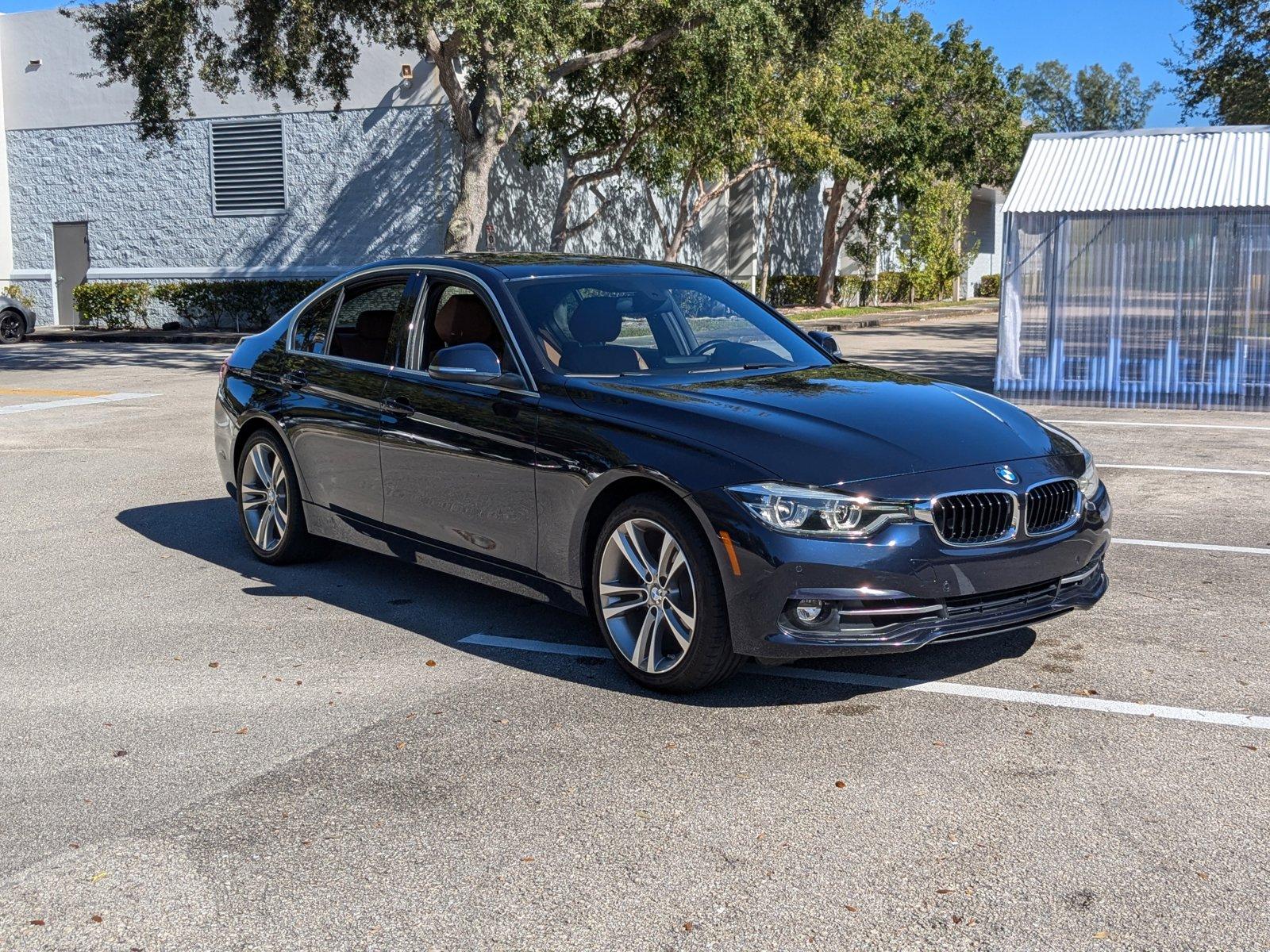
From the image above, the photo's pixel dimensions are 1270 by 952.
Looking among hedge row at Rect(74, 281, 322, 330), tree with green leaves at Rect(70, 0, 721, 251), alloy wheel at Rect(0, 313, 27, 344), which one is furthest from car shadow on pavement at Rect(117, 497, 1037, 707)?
A: hedge row at Rect(74, 281, 322, 330)

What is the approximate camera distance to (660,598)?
5.21 meters

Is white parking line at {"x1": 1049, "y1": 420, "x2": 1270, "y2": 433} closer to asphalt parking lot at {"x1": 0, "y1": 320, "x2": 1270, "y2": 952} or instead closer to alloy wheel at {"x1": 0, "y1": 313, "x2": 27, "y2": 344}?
asphalt parking lot at {"x1": 0, "y1": 320, "x2": 1270, "y2": 952}

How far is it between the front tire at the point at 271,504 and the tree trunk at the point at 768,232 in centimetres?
3396

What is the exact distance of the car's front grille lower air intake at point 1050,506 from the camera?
5.20 meters

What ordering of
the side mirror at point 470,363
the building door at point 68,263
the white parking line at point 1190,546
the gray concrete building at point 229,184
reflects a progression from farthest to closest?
the building door at point 68,263 < the gray concrete building at point 229,184 < the white parking line at point 1190,546 < the side mirror at point 470,363

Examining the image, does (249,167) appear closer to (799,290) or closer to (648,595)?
(799,290)

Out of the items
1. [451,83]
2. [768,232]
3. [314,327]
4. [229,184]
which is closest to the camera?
[314,327]

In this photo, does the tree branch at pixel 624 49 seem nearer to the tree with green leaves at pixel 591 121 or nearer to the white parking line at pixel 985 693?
the tree with green leaves at pixel 591 121

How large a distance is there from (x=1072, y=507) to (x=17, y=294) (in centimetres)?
3263

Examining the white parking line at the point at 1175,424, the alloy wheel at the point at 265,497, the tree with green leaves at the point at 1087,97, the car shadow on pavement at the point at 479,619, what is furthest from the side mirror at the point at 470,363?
the tree with green leaves at the point at 1087,97

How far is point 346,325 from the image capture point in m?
7.27

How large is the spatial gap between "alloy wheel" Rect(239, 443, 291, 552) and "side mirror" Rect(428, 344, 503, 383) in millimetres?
1814

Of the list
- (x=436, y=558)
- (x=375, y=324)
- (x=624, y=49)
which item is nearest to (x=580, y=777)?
(x=436, y=558)

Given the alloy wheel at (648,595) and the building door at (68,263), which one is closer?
the alloy wheel at (648,595)
